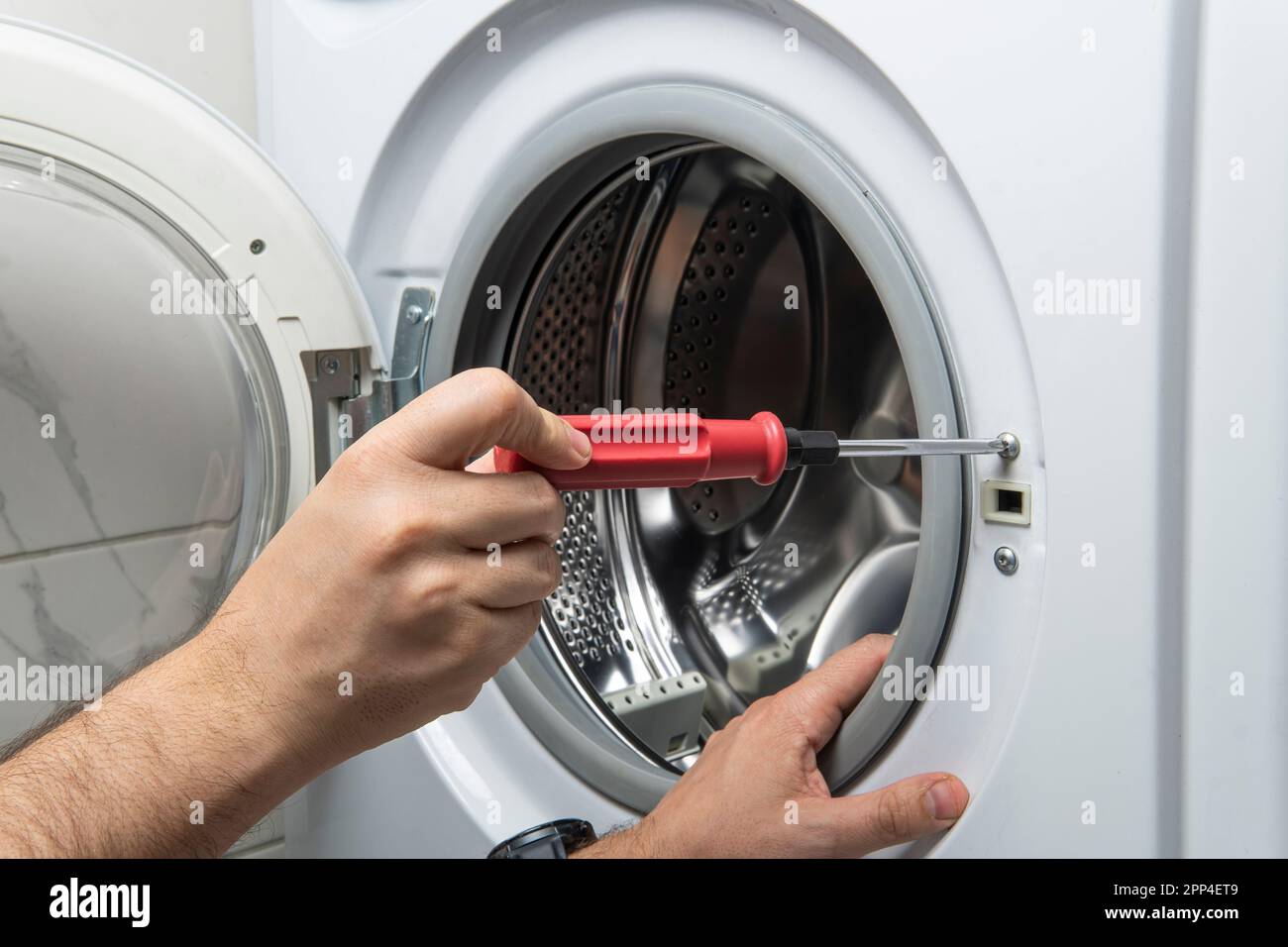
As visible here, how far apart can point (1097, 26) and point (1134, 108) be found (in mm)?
40

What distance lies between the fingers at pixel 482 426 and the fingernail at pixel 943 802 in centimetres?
25

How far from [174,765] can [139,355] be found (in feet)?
0.95

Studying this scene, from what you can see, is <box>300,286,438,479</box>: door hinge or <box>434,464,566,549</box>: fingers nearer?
<box>434,464,566,549</box>: fingers

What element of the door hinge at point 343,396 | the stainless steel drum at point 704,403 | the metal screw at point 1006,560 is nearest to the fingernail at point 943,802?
the metal screw at point 1006,560

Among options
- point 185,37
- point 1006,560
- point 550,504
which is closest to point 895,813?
point 1006,560

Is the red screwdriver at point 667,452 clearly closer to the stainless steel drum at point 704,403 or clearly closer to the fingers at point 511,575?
the fingers at point 511,575

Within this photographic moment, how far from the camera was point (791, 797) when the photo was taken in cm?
59

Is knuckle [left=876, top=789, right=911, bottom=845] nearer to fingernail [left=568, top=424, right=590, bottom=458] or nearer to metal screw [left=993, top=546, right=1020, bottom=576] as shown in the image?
metal screw [left=993, top=546, right=1020, bottom=576]

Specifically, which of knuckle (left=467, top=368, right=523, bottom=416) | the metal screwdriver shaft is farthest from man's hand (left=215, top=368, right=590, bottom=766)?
the metal screwdriver shaft

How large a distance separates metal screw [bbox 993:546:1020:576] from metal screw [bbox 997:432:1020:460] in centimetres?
5

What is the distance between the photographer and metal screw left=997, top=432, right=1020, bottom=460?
0.52 m

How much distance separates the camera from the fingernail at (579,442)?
466 mm

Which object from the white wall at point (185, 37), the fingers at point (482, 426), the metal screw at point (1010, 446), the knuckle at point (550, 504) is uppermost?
the white wall at point (185, 37)
